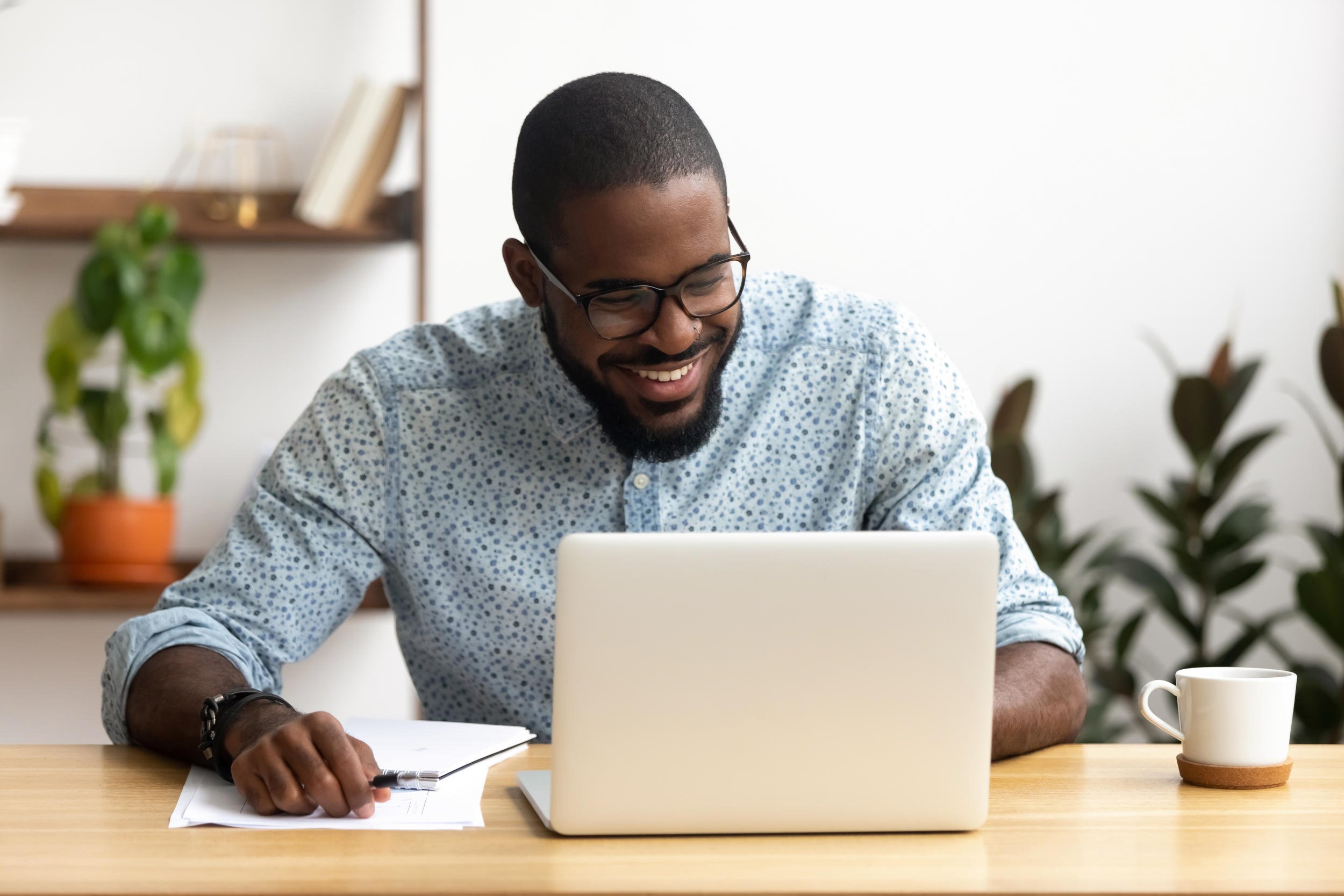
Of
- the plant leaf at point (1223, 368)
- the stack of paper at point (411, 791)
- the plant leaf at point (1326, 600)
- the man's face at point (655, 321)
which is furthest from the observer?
the plant leaf at point (1223, 368)

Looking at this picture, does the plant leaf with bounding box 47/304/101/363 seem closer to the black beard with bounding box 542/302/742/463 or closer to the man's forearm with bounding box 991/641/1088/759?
the black beard with bounding box 542/302/742/463

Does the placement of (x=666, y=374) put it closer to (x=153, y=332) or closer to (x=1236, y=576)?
(x=153, y=332)

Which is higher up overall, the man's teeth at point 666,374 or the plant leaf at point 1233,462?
the man's teeth at point 666,374

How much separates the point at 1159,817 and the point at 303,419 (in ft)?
3.32

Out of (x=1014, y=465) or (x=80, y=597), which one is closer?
(x=80, y=597)

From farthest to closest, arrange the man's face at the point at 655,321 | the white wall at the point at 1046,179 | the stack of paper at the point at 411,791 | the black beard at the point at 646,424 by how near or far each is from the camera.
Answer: the white wall at the point at 1046,179 < the black beard at the point at 646,424 < the man's face at the point at 655,321 < the stack of paper at the point at 411,791

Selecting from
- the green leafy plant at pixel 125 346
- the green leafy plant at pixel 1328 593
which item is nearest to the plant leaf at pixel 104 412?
the green leafy plant at pixel 125 346

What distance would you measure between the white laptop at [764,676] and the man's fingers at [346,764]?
0.15 m

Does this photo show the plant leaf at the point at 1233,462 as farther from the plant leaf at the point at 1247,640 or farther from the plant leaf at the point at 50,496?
the plant leaf at the point at 50,496

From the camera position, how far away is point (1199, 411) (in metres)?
2.54

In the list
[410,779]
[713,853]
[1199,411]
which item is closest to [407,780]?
[410,779]

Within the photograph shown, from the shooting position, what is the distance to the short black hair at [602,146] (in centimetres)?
137

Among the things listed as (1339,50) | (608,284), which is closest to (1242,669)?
(608,284)

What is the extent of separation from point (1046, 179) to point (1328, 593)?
3.23 ft
